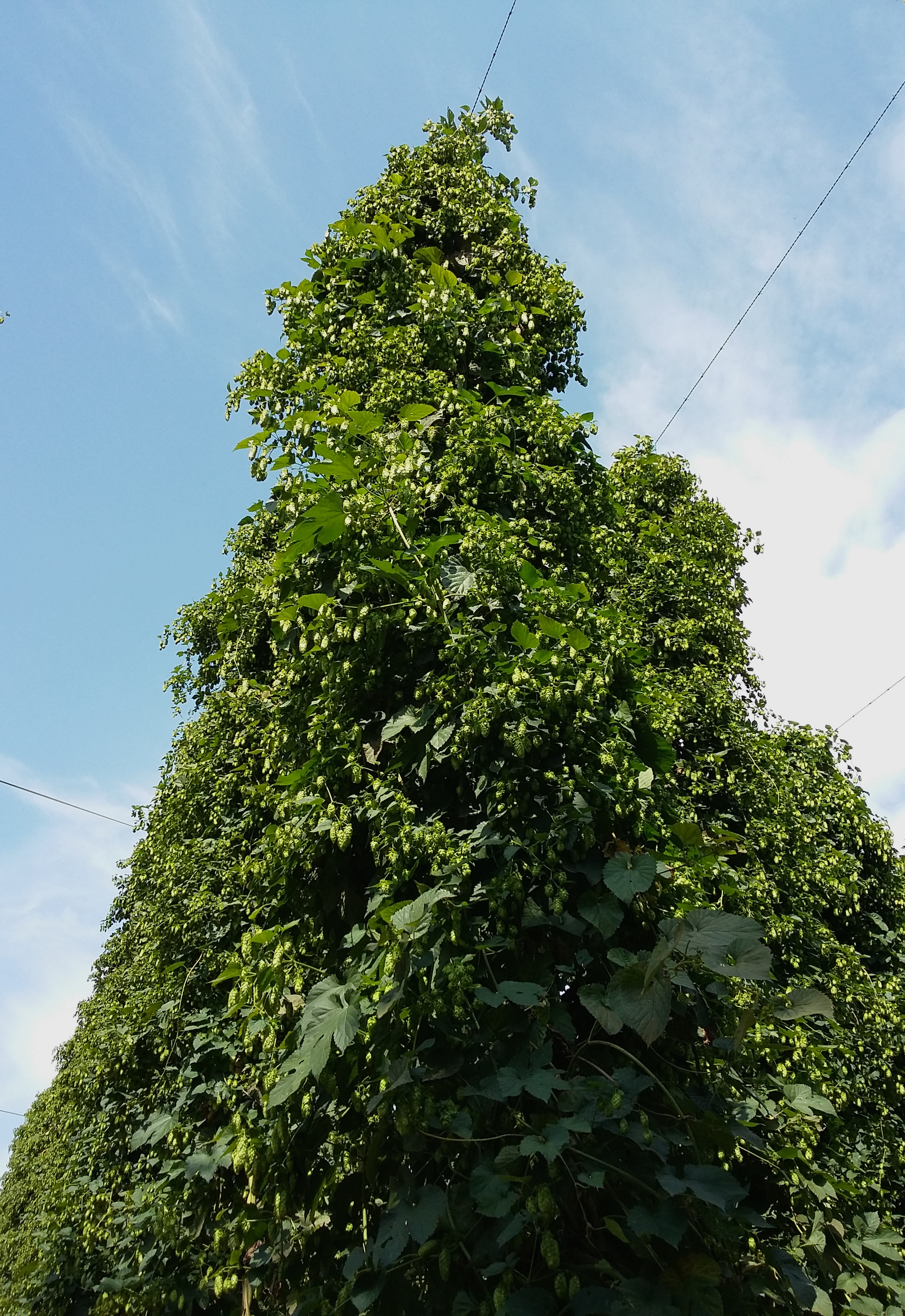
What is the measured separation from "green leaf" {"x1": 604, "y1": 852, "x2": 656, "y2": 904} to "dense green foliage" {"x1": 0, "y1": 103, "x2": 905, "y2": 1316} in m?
0.01

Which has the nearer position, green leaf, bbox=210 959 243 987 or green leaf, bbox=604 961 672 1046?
green leaf, bbox=604 961 672 1046

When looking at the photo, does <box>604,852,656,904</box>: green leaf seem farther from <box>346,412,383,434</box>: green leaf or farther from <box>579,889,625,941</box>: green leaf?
<box>346,412,383,434</box>: green leaf

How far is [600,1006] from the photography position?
190 cm

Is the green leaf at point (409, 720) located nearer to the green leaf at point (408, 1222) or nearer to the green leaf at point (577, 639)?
the green leaf at point (577, 639)

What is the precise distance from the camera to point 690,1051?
2023mm

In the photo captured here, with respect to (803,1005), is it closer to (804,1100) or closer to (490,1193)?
(490,1193)

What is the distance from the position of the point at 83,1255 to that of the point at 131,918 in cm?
338

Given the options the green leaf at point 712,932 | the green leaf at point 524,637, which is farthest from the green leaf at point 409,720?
the green leaf at point 712,932

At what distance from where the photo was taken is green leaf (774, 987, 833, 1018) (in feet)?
6.46

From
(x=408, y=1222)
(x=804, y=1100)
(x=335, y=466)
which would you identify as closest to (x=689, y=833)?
(x=408, y=1222)

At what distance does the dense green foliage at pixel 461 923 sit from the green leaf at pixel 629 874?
1 cm

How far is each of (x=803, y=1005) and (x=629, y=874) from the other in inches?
20.2

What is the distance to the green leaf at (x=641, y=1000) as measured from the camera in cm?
179

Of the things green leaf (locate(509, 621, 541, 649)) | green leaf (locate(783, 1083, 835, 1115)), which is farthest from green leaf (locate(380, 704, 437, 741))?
green leaf (locate(783, 1083, 835, 1115))
